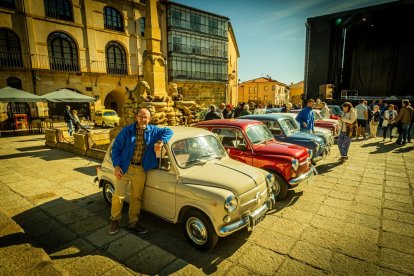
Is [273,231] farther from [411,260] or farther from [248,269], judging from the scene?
[411,260]

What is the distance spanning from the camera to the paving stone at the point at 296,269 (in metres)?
2.99

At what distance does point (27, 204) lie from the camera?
5.03 metres

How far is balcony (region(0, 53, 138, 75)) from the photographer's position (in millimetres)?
19281

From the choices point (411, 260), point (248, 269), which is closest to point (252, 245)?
point (248, 269)

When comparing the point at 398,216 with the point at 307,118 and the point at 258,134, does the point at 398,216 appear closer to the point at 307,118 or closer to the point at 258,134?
the point at 258,134

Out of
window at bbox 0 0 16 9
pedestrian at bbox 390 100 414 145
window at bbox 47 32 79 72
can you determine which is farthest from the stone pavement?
window at bbox 0 0 16 9

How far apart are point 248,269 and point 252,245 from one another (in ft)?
1.76

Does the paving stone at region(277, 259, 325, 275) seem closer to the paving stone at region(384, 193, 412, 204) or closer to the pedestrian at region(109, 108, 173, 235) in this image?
the pedestrian at region(109, 108, 173, 235)

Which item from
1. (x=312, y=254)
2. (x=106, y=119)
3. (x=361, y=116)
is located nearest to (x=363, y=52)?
(x=361, y=116)

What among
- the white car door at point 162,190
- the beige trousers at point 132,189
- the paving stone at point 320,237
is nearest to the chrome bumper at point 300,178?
the paving stone at point 320,237

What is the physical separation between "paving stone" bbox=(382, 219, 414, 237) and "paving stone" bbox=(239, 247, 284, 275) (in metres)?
2.23

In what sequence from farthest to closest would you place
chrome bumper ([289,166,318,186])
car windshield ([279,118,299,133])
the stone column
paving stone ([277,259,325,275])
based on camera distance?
1. the stone column
2. car windshield ([279,118,299,133])
3. chrome bumper ([289,166,318,186])
4. paving stone ([277,259,325,275])

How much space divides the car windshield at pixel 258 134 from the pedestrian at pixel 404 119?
8.30 metres

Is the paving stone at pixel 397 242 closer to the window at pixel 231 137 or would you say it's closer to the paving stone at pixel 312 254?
the paving stone at pixel 312 254
